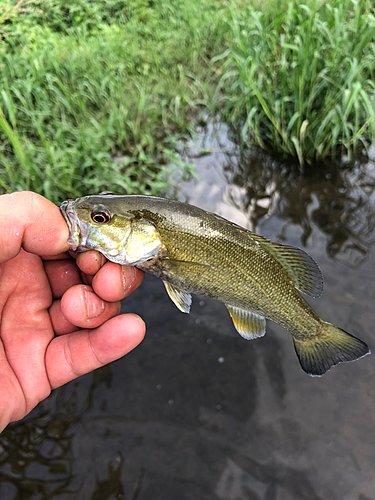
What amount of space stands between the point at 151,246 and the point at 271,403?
1864mm

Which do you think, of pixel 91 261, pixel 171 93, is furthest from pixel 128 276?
pixel 171 93

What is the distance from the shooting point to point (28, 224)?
167 centimetres

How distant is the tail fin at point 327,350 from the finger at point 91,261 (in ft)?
4.28

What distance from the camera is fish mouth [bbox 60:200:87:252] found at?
5.72 feet

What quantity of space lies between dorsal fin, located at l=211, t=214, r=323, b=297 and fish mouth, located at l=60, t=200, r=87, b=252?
2.75ft

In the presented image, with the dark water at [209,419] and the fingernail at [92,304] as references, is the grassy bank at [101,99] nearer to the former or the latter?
the dark water at [209,419]

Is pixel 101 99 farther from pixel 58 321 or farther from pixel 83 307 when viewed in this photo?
pixel 83 307

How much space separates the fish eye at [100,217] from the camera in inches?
68.4

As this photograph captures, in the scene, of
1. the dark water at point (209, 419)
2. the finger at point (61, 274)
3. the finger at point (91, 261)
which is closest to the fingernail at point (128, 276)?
the finger at point (91, 261)

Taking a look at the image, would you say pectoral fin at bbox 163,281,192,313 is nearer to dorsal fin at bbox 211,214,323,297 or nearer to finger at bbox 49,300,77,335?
dorsal fin at bbox 211,214,323,297

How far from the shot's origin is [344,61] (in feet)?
12.8

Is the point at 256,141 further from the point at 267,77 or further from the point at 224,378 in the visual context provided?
the point at 224,378

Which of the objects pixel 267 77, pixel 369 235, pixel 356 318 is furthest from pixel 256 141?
pixel 356 318

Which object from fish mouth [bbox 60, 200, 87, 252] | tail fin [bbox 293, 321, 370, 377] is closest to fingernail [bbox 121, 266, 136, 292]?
fish mouth [bbox 60, 200, 87, 252]
